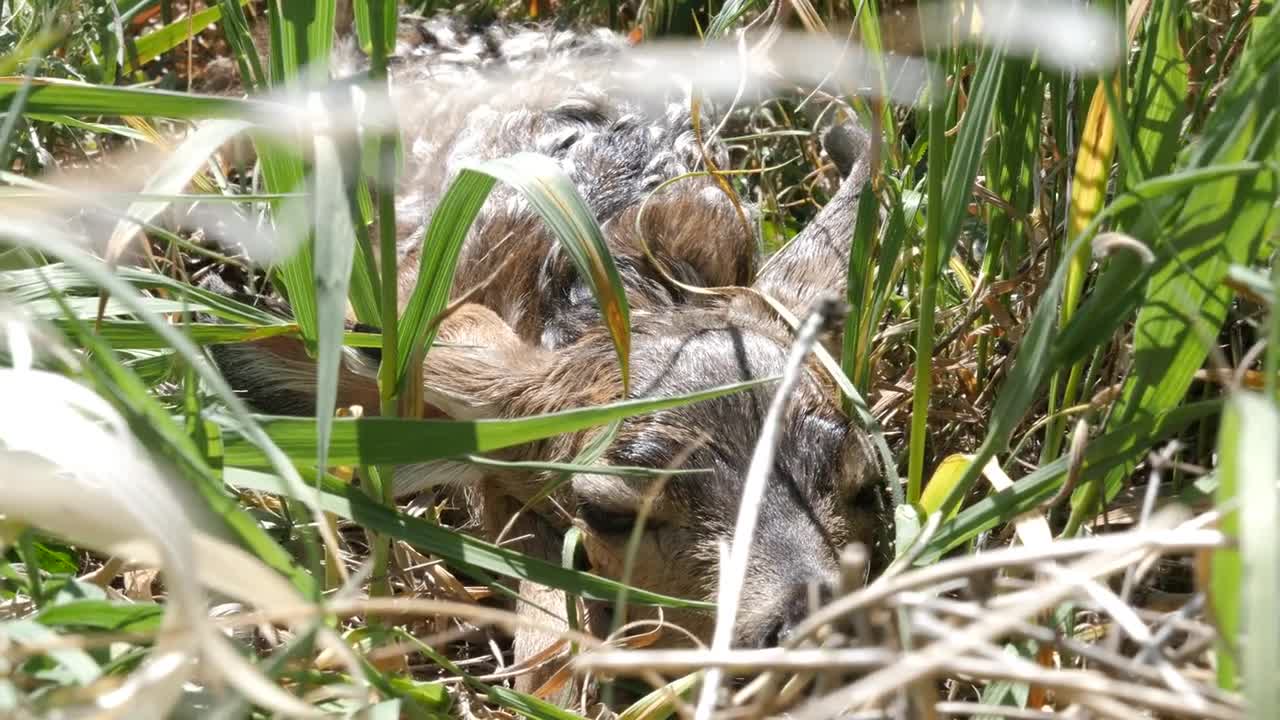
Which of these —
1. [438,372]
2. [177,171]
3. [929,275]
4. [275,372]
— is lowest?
[438,372]

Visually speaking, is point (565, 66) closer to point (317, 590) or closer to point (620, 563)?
point (620, 563)

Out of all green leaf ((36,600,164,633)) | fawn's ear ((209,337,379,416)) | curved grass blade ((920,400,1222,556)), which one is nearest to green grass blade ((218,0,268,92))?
fawn's ear ((209,337,379,416))

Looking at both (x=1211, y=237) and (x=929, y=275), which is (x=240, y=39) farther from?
(x=1211, y=237)

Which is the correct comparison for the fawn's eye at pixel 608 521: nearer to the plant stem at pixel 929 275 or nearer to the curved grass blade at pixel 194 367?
the plant stem at pixel 929 275

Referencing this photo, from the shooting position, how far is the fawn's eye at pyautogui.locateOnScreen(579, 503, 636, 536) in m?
2.88

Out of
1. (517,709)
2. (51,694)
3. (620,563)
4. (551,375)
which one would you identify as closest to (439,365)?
(551,375)

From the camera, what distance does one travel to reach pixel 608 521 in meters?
2.90

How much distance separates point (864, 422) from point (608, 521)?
23.1 inches

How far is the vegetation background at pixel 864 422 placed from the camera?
146cm

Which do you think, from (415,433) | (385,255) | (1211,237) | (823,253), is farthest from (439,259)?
(823,253)

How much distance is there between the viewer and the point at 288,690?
1955mm

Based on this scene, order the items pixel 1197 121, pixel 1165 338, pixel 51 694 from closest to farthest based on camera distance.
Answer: pixel 51 694
pixel 1165 338
pixel 1197 121

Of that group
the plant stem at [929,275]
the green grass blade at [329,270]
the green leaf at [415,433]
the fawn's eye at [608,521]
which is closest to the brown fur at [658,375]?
the fawn's eye at [608,521]

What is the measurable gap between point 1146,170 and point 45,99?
187 cm
